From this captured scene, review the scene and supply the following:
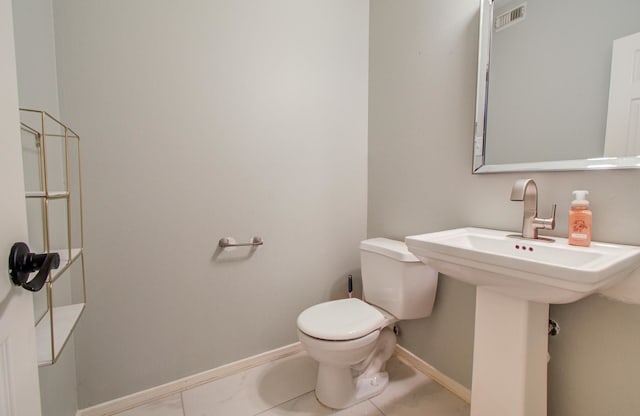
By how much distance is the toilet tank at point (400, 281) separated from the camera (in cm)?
136

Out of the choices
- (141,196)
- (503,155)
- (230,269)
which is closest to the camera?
(503,155)

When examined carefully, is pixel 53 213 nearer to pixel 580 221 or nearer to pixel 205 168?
pixel 205 168

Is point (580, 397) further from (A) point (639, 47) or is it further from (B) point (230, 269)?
(B) point (230, 269)

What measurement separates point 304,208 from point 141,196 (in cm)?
84

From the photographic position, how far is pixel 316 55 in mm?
1678

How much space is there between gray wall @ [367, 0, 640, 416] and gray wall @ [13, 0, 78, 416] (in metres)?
1.58

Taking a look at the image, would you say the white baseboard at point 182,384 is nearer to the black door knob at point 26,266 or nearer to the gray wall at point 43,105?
the gray wall at point 43,105

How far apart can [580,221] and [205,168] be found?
1521 millimetres

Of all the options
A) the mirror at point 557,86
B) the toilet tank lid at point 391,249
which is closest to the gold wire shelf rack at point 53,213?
the toilet tank lid at point 391,249

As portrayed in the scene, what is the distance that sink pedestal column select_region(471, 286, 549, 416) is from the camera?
2.93 ft

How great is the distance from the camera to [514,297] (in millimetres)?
883

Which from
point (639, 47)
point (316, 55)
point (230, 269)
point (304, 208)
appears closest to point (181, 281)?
point (230, 269)

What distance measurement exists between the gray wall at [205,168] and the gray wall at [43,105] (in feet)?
0.21

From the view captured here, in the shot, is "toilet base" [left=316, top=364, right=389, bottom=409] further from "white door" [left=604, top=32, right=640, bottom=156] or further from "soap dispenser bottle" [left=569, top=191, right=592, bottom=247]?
"white door" [left=604, top=32, right=640, bottom=156]
